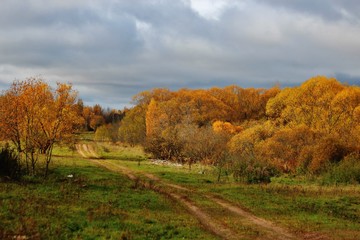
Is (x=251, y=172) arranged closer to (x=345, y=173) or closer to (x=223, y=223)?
(x=345, y=173)

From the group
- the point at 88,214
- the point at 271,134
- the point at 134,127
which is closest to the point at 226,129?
the point at 271,134

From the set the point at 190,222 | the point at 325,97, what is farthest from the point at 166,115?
the point at 190,222

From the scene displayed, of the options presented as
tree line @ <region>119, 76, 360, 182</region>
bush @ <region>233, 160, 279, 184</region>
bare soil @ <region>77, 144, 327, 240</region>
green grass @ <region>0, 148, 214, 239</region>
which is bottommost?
bare soil @ <region>77, 144, 327, 240</region>

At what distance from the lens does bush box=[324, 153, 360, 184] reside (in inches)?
1528

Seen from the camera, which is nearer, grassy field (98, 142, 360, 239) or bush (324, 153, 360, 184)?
grassy field (98, 142, 360, 239)

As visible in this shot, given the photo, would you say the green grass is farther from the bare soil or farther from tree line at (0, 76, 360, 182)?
tree line at (0, 76, 360, 182)

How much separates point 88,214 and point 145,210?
13.3 feet

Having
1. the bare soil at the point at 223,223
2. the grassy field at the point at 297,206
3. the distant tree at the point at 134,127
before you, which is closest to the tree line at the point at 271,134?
the distant tree at the point at 134,127

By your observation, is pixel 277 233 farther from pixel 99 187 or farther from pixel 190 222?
pixel 99 187

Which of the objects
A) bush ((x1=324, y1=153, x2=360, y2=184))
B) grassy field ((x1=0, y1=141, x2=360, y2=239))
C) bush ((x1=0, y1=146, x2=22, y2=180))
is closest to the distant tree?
bush ((x1=324, y1=153, x2=360, y2=184))

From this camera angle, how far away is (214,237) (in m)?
16.4

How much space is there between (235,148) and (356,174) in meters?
21.9

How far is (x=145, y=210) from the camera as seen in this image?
2147 centimetres

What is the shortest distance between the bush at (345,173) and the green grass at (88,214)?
2184cm
